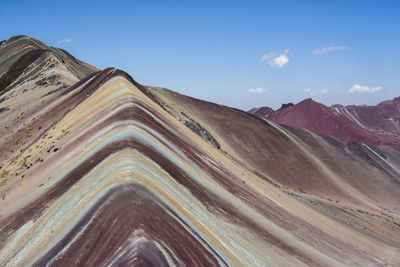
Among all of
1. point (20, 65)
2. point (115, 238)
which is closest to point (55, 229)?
point (115, 238)

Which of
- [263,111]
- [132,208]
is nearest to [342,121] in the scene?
[263,111]

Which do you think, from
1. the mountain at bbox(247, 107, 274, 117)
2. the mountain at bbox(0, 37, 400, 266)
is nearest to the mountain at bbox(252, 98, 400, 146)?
the mountain at bbox(247, 107, 274, 117)

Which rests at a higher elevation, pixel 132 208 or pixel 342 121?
pixel 342 121

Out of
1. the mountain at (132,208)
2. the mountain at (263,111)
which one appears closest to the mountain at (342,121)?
the mountain at (263,111)

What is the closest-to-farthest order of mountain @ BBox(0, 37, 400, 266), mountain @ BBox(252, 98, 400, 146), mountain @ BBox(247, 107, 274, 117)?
1. mountain @ BBox(0, 37, 400, 266)
2. mountain @ BBox(252, 98, 400, 146)
3. mountain @ BBox(247, 107, 274, 117)

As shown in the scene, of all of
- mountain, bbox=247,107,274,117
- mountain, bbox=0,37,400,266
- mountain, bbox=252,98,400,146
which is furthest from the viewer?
mountain, bbox=247,107,274,117

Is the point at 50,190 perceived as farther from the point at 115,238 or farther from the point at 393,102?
the point at 393,102

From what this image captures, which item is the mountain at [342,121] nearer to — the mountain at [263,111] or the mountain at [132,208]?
the mountain at [263,111]

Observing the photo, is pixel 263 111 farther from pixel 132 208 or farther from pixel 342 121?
pixel 132 208

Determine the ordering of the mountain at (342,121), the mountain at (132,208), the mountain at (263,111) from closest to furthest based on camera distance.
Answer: the mountain at (132,208) → the mountain at (342,121) → the mountain at (263,111)

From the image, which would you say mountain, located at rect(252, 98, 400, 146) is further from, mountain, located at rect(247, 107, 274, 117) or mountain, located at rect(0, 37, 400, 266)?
mountain, located at rect(0, 37, 400, 266)
